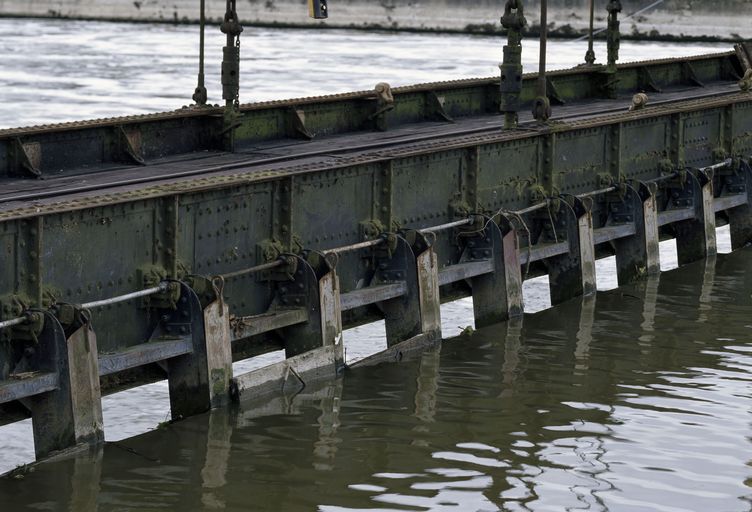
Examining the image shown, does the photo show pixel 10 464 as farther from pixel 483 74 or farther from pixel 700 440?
pixel 483 74

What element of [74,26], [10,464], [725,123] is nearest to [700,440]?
[10,464]

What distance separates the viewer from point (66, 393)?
44.1 ft

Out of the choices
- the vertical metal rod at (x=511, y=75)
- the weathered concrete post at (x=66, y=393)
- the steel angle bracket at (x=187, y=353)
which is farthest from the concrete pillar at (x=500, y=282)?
the weathered concrete post at (x=66, y=393)

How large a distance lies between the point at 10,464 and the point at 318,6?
8.56m

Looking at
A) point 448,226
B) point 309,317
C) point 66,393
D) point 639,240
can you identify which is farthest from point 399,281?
point 639,240

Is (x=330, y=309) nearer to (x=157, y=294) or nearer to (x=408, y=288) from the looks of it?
(x=408, y=288)

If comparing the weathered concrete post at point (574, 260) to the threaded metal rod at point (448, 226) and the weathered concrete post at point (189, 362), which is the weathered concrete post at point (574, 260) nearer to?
the threaded metal rod at point (448, 226)

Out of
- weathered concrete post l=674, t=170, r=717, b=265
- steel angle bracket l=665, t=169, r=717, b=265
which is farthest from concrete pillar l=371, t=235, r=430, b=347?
weathered concrete post l=674, t=170, r=717, b=265

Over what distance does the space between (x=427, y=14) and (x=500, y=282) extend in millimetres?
72142

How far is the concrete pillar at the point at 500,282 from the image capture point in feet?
63.1

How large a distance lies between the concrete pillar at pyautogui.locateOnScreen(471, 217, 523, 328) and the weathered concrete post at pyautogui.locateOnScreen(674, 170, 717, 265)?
17.0 ft

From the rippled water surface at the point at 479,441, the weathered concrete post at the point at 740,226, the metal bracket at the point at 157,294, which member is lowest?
the rippled water surface at the point at 479,441

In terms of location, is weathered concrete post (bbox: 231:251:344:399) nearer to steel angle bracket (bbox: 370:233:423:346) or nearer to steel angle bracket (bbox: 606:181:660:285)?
steel angle bracket (bbox: 370:233:423:346)

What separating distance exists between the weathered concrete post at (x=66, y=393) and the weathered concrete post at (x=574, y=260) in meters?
8.73
